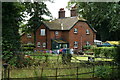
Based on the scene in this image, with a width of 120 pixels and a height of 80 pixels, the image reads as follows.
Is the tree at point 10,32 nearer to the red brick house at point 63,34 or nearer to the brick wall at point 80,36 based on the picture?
the red brick house at point 63,34

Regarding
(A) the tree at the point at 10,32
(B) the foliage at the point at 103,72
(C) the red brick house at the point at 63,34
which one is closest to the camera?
(B) the foliage at the point at 103,72

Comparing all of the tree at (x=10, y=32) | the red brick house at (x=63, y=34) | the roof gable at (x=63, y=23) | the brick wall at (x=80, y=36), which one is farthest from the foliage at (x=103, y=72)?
the brick wall at (x=80, y=36)

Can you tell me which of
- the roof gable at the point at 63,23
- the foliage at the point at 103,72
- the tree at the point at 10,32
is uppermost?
the roof gable at the point at 63,23

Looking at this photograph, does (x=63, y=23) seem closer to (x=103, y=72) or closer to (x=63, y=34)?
(x=63, y=34)

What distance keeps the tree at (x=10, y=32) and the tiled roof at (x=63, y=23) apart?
23.9 m

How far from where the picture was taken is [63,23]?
40.3 m

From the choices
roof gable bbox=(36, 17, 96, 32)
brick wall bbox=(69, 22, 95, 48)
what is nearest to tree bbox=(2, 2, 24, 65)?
roof gable bbox=(36, 17, 96, 32)

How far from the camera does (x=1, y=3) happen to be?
43.5 feet

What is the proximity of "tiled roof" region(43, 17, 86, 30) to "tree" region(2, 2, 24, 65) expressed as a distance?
941 inches

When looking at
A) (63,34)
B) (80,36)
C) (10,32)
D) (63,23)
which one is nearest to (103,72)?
(10,32)

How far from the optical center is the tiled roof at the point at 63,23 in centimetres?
3869

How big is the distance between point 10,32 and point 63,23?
26.9 m

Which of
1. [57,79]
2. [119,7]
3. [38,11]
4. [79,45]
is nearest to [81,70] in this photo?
[57,79]

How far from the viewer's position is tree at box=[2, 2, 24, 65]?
13.5 m
